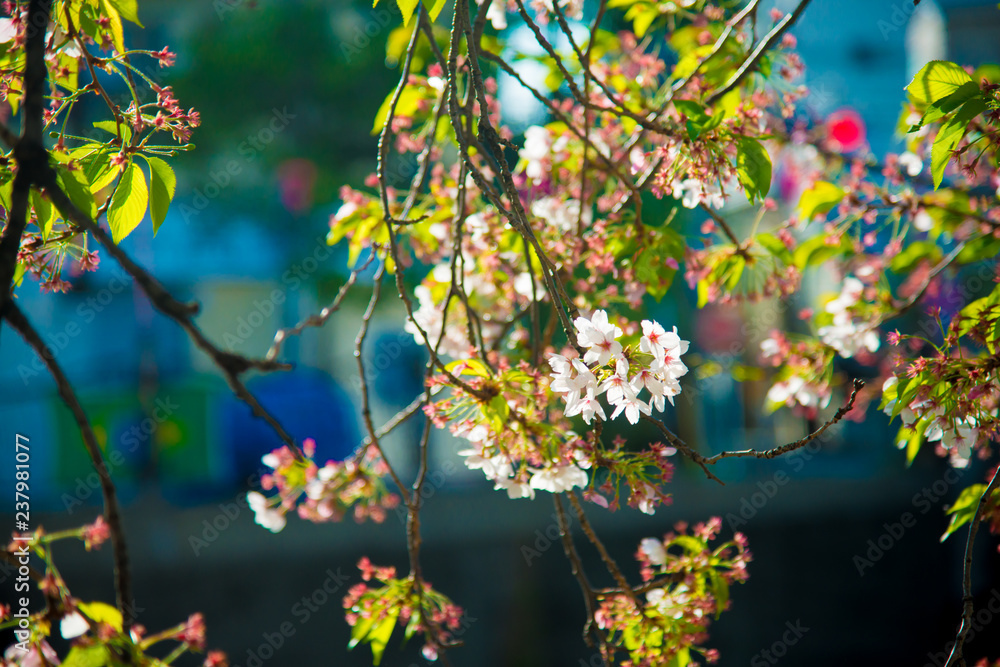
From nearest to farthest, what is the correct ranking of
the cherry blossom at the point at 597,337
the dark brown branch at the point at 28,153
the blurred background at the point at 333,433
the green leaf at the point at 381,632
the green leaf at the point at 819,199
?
the dark brown branch at the point at 28,153, the cherry blossom at the point at 597,337, the green leaf at the point at 381,632, the green leaf at the point at 819,199, the blurred background at the point at 333,433

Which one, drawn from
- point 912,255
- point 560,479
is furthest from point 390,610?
point 912,255

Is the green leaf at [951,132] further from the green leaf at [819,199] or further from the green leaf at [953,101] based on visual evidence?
the green leaf at [819,199]

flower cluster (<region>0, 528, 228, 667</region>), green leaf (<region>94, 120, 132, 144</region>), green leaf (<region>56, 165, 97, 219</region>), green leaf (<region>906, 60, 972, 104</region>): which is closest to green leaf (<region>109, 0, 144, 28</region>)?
green leaf (<region>94, 120, 132, 144</region>)

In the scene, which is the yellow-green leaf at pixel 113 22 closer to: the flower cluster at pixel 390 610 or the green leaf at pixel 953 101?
the flower cluster at pixel 390 610

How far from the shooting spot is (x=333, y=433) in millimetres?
6129

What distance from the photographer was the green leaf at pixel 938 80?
1.16 m

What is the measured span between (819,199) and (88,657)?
159 centimetres

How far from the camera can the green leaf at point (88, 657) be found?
1.03m

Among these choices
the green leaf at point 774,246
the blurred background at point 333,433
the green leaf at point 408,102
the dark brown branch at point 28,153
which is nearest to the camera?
the dark brown branch at point 28,153

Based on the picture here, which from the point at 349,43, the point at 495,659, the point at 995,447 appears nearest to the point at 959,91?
the point at 995,447

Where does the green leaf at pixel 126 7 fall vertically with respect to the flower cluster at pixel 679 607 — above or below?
above

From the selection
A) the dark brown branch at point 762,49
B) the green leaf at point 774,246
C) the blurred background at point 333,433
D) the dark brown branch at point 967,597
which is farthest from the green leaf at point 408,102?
the blurred background at point 333,433

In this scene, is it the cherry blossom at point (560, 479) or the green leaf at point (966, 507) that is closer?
the cherry blossom at point (560, 479)

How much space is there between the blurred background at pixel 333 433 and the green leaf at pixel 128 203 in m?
2.50
